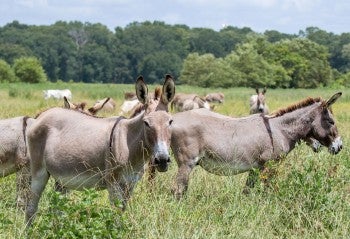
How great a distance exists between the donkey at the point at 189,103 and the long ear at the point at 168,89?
46.9ft

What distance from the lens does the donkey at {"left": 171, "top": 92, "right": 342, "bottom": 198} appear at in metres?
8.17

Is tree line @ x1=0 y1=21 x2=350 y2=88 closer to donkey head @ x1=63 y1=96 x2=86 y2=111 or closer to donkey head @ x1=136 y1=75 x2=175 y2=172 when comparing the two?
donkey head @ x1=63 y1=96 x2=86 y2=111

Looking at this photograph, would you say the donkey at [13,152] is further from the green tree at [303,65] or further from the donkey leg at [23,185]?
the green tree at [303,65]

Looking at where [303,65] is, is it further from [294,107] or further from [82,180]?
[82,180]

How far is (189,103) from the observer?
74.5 ft

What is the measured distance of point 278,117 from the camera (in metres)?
8.68

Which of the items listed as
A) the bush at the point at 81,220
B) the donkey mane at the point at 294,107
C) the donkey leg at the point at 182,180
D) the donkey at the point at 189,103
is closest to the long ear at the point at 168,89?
the bush at the point at 81,220

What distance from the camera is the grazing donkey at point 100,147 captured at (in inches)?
237

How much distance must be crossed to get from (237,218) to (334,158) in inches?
138

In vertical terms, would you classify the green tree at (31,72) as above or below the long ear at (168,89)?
below

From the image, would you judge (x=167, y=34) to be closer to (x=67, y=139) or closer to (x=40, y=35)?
(x=40, y=35)

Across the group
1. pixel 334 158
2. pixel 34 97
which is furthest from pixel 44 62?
pixel 334 158

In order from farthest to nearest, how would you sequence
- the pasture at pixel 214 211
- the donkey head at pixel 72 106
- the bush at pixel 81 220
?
the donkey head at pixel 72 106 < the pasture at pixel 214 211 < the bush at pixel 81 220

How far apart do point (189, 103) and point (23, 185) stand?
1529cm
